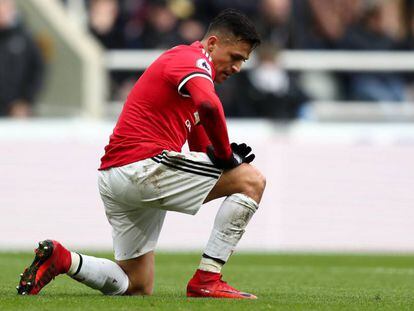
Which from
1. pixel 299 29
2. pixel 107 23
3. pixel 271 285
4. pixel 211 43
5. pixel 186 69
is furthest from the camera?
pixel 107 23

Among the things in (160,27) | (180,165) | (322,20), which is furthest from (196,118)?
(322,20)

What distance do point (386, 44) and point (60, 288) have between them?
28.1 feet

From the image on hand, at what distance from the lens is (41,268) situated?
750 cm

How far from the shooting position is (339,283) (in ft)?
31.5

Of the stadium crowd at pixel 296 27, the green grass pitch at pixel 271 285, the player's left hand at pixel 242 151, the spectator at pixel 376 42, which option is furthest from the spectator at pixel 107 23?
the player's left hand at pixel 242 151

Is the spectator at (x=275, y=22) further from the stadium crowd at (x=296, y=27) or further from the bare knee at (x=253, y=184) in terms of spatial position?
the bare knee at (x=253, y=184)

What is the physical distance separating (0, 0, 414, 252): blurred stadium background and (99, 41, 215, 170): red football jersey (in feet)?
23.5

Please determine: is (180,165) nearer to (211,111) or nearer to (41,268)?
(211,111)

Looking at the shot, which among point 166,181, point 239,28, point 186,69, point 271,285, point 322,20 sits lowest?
point 271,285

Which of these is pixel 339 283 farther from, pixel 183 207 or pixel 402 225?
pixel 402 225

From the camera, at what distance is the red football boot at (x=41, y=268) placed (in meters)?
7.48

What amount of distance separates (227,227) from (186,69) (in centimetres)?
100

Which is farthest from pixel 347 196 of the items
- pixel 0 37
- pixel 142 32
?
pixel 0 37

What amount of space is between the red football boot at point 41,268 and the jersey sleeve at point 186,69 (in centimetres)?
124
